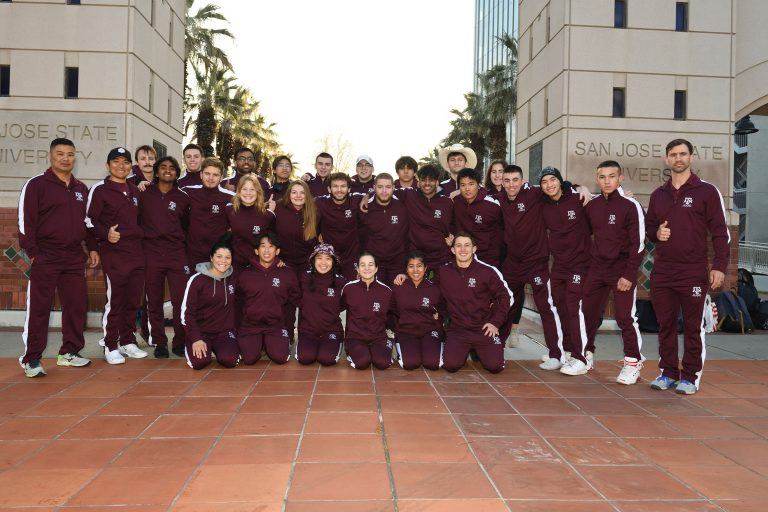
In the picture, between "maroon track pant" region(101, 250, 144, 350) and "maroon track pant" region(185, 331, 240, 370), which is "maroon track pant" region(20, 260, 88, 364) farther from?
"maroon track pant" region(185, 331, 240, 370)

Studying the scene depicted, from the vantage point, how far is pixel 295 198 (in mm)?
6762

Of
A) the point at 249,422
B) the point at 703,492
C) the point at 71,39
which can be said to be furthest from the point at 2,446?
the point at 71,39

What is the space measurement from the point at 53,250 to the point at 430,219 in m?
3.76

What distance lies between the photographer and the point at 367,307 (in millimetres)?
6398

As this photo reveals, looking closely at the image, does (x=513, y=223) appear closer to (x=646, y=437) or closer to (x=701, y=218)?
(x=701, y=218)

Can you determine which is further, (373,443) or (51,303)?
(51,303)

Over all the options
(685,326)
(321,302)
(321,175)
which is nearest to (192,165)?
(321,175)

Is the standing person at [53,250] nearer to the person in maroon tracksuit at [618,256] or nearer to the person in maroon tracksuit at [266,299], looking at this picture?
the person in maroon tracksuit at [266,299]

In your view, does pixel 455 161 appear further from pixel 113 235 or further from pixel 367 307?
pixel 113 235

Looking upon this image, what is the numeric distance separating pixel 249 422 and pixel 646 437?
2.67 metres

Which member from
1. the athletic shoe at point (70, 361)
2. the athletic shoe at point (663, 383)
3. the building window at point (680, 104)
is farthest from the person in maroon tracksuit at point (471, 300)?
the building window at point (680, 104)

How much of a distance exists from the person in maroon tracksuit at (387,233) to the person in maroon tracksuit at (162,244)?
79.5 inches

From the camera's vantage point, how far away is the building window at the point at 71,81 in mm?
8742

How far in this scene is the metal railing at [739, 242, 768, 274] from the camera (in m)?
22.4
